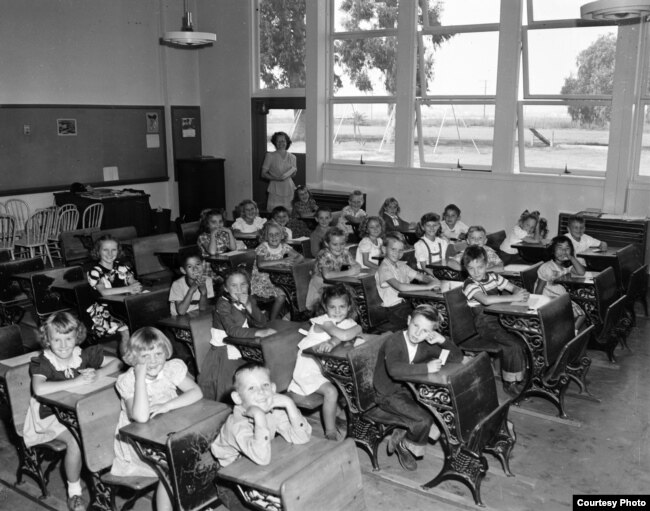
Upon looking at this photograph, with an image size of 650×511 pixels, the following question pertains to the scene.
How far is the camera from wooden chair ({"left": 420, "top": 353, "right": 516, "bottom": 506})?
11.4 ft

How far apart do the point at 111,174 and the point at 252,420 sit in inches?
352

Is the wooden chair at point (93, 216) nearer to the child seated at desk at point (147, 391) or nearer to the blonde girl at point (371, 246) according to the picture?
the blonde girl at point (371, 246)

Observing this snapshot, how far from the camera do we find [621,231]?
333 inches

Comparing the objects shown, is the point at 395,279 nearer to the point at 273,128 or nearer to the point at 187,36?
the point at 187,36

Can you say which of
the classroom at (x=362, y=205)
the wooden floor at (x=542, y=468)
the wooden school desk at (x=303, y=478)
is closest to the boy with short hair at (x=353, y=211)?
the classroom at (x=362, y=205)

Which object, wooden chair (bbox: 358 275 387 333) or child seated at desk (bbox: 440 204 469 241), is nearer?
wooden chair (bbox: 358 275 387 333)

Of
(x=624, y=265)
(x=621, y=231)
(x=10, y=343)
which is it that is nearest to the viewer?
(x=10, y=343)

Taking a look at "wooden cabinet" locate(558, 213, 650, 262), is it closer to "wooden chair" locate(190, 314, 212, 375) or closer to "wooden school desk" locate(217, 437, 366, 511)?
"wooden chair" locate(190, 314, 212, 375)

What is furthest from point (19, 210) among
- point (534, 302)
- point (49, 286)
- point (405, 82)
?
point (534, 302)

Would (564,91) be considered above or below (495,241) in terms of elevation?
above

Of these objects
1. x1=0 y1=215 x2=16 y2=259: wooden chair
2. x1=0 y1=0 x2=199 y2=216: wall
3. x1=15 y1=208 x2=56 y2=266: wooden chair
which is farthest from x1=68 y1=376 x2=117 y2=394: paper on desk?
x1=0 y1=0 x2=199 y2=216: wall

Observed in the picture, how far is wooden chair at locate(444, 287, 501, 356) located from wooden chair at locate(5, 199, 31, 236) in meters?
7.03

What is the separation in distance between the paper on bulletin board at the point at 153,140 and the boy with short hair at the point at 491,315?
784cm

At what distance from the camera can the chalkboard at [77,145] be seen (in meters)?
9.87
